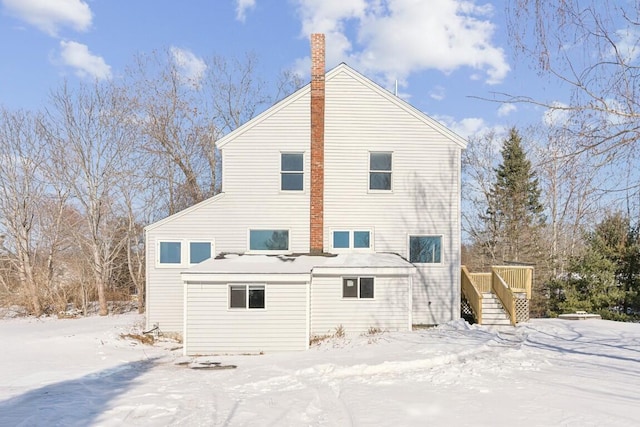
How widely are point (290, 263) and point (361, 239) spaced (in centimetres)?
314

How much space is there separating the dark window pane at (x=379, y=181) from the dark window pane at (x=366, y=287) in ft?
11.5

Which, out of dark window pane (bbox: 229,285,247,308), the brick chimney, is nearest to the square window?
the brick chimney

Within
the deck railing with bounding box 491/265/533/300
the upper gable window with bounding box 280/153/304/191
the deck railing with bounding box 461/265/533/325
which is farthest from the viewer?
the deck railing with bounding box 491/265/533/300

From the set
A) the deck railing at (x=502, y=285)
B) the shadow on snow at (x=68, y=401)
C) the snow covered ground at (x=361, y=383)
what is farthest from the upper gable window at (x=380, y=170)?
the shadow on snow at (x=68, y=401)

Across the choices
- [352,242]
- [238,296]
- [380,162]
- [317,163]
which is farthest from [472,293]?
[238,296]

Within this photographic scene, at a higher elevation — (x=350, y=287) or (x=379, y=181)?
→ (x=379, y=181)

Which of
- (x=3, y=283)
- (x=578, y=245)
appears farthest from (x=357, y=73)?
(x=3, y=283)

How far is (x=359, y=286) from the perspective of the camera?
14422 millimetres

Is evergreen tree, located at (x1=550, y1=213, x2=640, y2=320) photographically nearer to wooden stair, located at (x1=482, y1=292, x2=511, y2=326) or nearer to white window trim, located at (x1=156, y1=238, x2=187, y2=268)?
wooden stair, located at (x1=482, y1=292, x2=511, y2=326)

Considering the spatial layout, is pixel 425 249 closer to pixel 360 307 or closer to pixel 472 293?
pixel 472 293

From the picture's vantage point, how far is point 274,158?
15.9 meters

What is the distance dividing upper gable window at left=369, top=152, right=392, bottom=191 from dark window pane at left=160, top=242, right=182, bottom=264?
748 centimetres

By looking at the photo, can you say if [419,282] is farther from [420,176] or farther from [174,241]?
[174,241]

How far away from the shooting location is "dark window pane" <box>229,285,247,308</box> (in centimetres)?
1324
